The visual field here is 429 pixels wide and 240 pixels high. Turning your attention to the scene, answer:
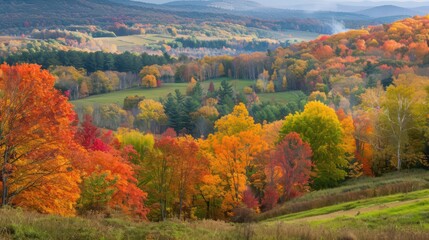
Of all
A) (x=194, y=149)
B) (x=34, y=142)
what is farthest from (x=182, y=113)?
(x=34, y=142)

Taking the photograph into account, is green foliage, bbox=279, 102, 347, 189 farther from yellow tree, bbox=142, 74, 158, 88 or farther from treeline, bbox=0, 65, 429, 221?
yellow tree, bbox=142, 74, 158, 88

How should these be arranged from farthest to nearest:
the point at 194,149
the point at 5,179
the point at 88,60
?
the point at 88,60, the point at 194,149, the point at 5,179

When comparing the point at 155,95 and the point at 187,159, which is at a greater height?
the point at 187,159

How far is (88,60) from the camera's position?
170875 mm

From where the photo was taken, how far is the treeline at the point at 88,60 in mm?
162000

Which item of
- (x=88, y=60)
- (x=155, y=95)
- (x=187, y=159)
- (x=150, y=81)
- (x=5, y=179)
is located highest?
(x=5, y=179)

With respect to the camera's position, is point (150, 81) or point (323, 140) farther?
point (150, 81)

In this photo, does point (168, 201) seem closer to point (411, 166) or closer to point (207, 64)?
point (411, 166)

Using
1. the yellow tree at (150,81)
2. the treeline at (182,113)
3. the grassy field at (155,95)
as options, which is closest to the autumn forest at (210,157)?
the treeline at (182,113)

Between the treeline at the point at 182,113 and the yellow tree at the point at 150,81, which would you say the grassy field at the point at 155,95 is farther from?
the treeline at the point at 182,113

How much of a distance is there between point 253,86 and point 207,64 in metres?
33.0

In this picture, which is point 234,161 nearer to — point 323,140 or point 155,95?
point 323,140

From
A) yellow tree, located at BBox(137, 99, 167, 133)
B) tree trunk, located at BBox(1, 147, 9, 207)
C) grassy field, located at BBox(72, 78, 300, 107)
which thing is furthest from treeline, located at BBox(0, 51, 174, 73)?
tree trunk, located at BBox(1, 147, 9, 207)

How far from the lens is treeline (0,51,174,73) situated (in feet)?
531
